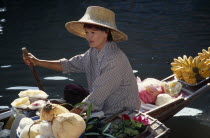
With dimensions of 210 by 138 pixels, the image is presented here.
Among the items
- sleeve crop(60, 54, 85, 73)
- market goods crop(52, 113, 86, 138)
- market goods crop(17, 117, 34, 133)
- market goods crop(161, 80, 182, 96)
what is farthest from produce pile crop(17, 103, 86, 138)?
market goods crop(161, 80, 182, 96)

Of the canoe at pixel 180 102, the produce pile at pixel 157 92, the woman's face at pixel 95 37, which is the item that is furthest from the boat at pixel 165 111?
the woman's face at pixel 95 37

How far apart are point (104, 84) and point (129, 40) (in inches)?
246

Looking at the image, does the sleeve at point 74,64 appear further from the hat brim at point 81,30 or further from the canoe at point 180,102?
the canoe at point 180,102

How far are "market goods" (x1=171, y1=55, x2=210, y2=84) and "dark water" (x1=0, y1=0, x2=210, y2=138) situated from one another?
2.48ft

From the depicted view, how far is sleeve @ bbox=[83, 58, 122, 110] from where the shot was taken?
3510 millimetres

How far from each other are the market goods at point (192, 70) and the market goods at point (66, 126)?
2.53 metres

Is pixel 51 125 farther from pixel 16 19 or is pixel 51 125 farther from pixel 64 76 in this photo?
pixel 16 19

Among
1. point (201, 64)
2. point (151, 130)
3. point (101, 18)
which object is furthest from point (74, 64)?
point (201, 64)

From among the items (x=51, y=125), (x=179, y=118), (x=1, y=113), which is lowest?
(x=179, y=118)

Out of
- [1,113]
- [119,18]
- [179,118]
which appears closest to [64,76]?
[179,118]

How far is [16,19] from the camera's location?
1340cm

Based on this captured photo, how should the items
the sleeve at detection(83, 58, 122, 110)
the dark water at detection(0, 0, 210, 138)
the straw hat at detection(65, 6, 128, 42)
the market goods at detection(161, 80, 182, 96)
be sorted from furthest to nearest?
1. the dark water at detection(0, 0, 210, 138)
2. the market goods at detection(161, 80, 182, 96)
3. the straw hat at detection(65, 6, 128, 42)
4. the sleeve at detection(83, 58, 122, 110)

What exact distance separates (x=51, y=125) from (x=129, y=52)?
5874 millimetres

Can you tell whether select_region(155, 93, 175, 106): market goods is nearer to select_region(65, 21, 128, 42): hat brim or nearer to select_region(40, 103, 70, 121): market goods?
select_region(65, 21, 128, 42): hat brim
